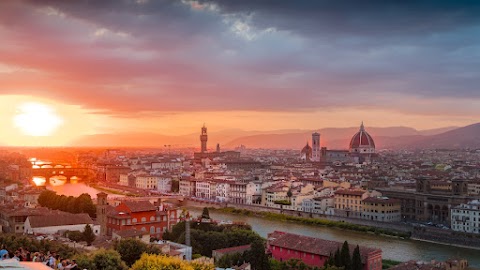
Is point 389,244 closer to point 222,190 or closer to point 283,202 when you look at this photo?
point 283,202

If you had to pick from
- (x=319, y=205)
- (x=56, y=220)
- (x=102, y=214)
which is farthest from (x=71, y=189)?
(x=56, y=220)

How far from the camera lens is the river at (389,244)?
14.0m

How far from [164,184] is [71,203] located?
650 inches

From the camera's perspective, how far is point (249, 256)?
425 inches

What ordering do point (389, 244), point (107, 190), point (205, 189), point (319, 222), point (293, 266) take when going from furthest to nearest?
point (107, 190), point (205, 189), point (319, 222), point (389, 244), point (293, 266)

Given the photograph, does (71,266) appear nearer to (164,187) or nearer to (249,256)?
(249,256)

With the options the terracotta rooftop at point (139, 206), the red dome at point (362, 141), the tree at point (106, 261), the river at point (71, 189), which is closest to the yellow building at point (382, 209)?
the terracotta rooftop at point (139, 206)

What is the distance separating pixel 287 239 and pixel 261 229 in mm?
5563

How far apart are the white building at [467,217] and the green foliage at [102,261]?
12.2 metres

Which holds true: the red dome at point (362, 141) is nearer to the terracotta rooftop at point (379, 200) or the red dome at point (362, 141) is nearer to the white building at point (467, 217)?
the terracotta rooftop at point (379, 200)

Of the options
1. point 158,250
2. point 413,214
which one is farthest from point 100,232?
point 413,214

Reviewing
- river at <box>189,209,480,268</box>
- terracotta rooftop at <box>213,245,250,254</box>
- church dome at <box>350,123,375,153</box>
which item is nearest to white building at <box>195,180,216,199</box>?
river at <box>189,209,480,268</box>

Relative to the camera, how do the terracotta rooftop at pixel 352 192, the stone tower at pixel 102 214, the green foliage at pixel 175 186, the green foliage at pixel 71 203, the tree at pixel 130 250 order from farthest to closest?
1. the green foliage at pixel 175 186
2. the terracotta rooftop at pixel 352 192
3. the green foliage at pixel 71 203
4. the stone tower at pixel 102 214
5. the tree at pixel 130 250

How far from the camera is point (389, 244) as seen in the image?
15750mm
